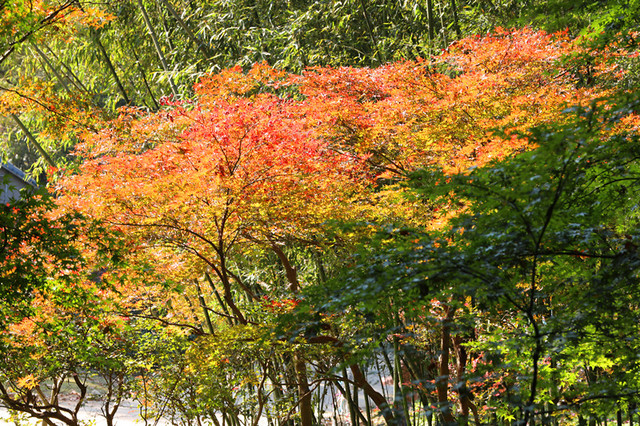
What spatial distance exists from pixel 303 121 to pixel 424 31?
4689 millimetres

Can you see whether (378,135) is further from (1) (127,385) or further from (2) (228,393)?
(1) (127,385)

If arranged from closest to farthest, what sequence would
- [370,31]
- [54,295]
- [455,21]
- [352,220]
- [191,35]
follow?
[54,295] < [352,220] < [455,21] < [191,35] < [370,31]

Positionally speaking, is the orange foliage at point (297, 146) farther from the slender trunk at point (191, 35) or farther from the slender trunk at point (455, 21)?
the slender trunk at point (191, 35)

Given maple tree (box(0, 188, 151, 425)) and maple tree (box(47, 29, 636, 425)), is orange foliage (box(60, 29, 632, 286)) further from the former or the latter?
maple tree (box(0, 188, 151, 425))

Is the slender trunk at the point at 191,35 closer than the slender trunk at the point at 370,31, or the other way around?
the slender trunk at the point at 191,35

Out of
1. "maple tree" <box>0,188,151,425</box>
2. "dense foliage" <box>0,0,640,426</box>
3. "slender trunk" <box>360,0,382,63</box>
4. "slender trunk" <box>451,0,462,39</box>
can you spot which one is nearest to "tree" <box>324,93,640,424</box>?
"dense foliage" <box>0,0,640,426</box>

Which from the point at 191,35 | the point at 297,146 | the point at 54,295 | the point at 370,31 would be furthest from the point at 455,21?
the point at 54,295

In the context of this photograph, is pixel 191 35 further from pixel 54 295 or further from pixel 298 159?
pixel 54 295

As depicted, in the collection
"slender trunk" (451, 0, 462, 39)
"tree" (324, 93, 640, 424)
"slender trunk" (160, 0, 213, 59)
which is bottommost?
"tree" (324, 93, 640, 424)

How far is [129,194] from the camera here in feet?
15.9

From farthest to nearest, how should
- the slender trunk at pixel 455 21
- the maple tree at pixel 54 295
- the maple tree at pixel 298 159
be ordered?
1. the slender trunk at pixel 455 21
2. the maple tree at pixel 298 159
3. the maple tree at pixel 54 295

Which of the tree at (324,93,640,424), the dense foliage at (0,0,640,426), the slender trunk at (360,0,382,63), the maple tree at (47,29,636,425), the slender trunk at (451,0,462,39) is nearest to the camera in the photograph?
the tree at (324,93,640,424)

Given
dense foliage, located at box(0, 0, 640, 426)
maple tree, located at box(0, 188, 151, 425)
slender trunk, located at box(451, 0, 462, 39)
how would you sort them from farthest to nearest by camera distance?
slender trunk, located at box(451, 0, 462, 39), maple tree, located at box(0, 188, 151, 425), dense foliage, located at box(0, 0, 640, 426)

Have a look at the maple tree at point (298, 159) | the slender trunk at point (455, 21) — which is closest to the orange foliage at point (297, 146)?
the maple tree at point (298, 159)
